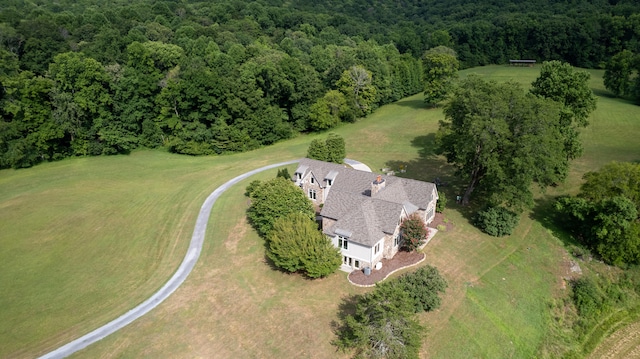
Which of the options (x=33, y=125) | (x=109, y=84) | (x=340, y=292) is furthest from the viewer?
(x=109, y=84)

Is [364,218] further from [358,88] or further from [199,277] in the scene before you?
[358,88]

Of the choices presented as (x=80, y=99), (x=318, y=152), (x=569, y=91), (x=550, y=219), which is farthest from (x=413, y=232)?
(x=80, y=99)

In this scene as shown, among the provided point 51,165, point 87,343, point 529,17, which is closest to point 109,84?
point 51,165

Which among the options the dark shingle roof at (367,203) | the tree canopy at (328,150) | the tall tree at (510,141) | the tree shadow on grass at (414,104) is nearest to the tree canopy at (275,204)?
the dark shingle roof at (367,203)

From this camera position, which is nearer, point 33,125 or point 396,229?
point 396,229

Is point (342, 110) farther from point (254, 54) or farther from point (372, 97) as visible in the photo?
point (254, 54)

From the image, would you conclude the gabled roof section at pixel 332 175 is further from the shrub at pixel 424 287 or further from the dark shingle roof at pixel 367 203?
the shrub at pixel 424 287

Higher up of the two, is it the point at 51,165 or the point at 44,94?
the point at 44,94
